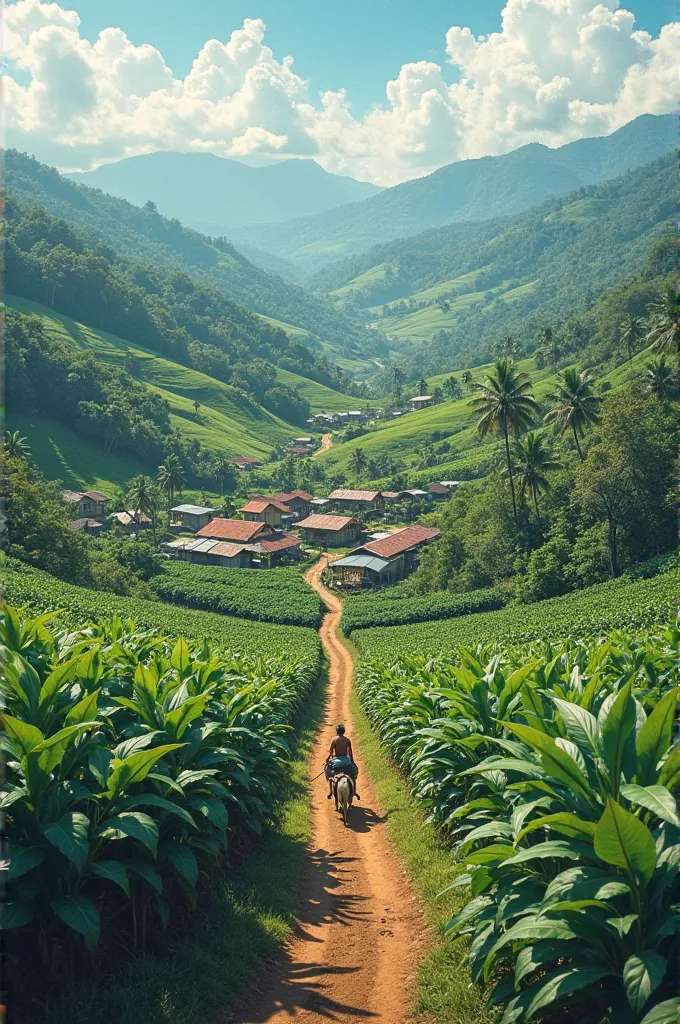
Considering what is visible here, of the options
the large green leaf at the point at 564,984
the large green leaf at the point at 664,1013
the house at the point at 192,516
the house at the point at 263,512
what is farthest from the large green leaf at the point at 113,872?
the house at the point at 192,516

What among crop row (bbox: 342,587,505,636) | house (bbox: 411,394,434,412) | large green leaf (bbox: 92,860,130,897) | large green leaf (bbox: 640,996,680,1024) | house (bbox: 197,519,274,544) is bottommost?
crop row (bbox: 342,587,505,636)

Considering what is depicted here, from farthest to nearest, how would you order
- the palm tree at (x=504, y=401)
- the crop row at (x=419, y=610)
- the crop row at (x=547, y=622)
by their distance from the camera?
the crop row at (x=419, y=610), the palm tree at (x=504, y=401), the crop row at (x=547, y=622)

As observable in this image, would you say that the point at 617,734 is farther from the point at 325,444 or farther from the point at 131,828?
the point at 325,444

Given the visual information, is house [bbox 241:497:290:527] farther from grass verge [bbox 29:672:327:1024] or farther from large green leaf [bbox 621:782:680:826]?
large green leaf [bbox 621:782:680:826]

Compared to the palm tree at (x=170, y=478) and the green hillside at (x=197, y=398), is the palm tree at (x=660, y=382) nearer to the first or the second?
the palm tree at (x=170, y=478)


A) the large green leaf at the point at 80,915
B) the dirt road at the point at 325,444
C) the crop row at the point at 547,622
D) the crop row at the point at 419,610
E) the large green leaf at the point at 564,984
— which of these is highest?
the dirt road at the point at 325,444

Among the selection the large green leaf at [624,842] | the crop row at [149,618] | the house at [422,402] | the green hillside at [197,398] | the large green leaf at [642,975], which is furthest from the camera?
the house at [422,402]

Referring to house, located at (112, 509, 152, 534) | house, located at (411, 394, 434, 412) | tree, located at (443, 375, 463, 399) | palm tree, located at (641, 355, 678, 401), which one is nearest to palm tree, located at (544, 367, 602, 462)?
palm tree, located at (641, 355, 678, 401)
